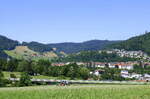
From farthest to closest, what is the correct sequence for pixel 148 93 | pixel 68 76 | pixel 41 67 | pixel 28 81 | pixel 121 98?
pixel 41 67 < pixel 68 76 < pixel 28 81 < pixel 148 93 < pixel 121 98

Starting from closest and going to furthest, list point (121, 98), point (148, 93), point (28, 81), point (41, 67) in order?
point (121, 98), point (148, 93), point (28, 81), point (41, 67)

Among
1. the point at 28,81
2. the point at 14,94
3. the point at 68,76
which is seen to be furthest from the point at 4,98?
the point at 68,76

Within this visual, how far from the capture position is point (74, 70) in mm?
174750

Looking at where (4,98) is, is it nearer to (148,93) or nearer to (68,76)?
(148,93)

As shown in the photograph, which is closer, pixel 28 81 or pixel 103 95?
pixel 103 95

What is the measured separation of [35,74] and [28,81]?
7384 centimetres

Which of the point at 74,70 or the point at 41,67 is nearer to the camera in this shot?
the point at 74,70

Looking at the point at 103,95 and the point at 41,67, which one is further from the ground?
the point at 41,67

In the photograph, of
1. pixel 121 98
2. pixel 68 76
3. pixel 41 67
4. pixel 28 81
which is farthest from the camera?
pixel 41 67

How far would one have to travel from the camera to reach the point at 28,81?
116625 millimetres

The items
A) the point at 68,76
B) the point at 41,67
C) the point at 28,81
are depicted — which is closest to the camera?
the point at 28,81

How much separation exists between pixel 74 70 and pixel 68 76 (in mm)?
5261

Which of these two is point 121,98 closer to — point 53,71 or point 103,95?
point 103,95

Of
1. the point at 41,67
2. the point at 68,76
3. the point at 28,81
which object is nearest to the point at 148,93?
the point at 28,81
